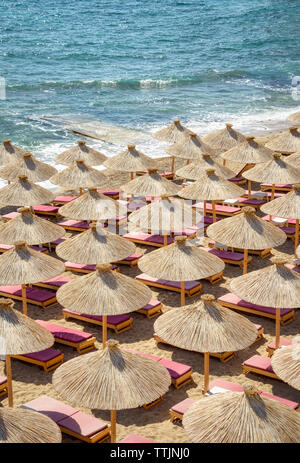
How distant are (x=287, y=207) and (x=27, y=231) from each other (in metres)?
4.85

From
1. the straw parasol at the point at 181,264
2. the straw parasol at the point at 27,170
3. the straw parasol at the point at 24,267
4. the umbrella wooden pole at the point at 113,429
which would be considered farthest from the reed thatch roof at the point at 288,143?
the umbrella wooden pole at the point at 113,429

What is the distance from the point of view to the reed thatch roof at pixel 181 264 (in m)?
10.8

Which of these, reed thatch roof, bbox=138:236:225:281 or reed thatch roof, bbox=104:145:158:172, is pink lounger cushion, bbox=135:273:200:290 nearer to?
reed thatch roof, bbox=138:236:225:281

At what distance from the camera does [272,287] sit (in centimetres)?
1001

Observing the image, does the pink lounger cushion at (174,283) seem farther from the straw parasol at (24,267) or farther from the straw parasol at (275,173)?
the straw parasol at (275,173)

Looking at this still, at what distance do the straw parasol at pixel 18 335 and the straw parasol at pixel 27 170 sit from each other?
753 cm

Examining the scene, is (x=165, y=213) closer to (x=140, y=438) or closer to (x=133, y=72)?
(x=140, y=438)

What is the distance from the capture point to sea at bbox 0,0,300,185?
29.1m

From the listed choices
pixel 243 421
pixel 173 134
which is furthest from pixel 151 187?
pixel 243 421

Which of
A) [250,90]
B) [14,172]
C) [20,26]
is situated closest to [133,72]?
[250,90]

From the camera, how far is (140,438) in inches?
316

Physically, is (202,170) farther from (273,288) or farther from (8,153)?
(273,288)

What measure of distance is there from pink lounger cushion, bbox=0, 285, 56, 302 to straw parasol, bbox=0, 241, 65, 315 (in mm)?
1103

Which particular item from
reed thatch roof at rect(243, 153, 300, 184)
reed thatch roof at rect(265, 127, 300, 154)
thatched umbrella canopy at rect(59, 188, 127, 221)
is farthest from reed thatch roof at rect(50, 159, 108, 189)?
reed thatch roof at rect(265, 127, 300, 154)
